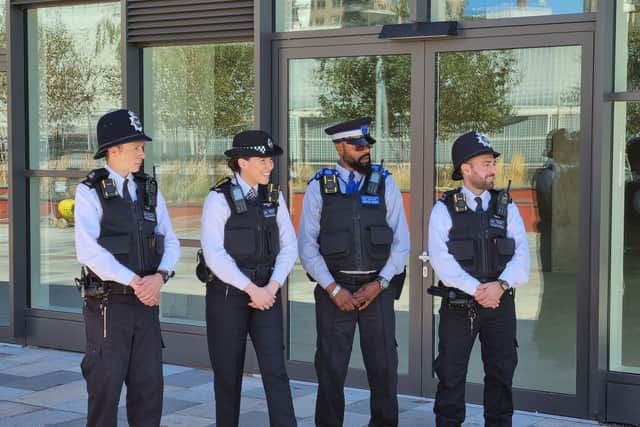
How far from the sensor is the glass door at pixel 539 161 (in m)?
6.41

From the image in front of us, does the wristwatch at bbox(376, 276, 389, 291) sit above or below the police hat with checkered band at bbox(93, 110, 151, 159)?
below

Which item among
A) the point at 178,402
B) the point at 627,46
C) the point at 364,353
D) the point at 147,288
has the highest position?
the point at 627,46

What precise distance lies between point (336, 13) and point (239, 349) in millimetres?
2923

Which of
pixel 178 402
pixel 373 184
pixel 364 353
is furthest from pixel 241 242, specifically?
pixel 178 402

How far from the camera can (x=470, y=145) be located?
5441 millimetres

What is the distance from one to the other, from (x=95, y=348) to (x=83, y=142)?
394 centimetres

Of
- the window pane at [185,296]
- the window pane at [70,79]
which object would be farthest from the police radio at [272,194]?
the window pane at [70,79]

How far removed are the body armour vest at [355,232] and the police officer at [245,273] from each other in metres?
0.28

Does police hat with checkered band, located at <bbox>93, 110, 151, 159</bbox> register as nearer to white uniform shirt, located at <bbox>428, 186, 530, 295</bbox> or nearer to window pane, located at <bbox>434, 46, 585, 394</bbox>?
white uniform shirt, located at <bbox>428, 186, 530, 295</bbox>

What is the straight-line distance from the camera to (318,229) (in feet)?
19.0

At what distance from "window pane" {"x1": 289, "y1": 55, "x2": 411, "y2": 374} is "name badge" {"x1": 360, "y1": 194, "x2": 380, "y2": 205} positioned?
4.33 ft

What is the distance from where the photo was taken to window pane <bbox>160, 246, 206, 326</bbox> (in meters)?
8.14

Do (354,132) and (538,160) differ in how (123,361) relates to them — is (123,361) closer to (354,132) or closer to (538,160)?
(354,132)

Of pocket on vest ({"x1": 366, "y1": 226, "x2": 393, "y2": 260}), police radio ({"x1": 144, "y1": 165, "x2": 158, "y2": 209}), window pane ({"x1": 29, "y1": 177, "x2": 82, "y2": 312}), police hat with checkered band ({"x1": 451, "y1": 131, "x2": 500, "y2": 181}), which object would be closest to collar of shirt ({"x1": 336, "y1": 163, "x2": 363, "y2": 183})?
pocket on vest ({"x1": 366, "y1": 226, "x2": 393, "y2": 260})
